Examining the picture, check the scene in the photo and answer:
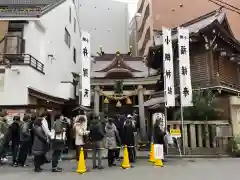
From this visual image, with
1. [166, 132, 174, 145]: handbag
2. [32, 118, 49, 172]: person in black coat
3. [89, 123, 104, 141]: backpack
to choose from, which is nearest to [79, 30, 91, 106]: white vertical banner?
[89, 123, 104, 141]: backpack

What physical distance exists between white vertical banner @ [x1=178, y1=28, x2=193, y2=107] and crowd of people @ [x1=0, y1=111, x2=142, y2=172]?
353 cm

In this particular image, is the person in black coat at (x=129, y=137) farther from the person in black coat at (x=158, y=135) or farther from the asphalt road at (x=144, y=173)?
the person in black coat at (x=158, y=135)

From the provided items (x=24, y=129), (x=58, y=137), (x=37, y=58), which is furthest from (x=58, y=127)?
(x=37, y=58)

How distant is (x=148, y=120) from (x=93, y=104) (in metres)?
4.56

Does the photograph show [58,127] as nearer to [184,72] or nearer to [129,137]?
[129,137]

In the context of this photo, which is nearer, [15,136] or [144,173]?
[144,173]

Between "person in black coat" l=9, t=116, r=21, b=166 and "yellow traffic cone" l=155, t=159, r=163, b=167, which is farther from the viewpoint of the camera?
"person in black coat" l=9, t=116, r=21, b=166

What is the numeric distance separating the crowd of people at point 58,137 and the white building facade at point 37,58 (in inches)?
172

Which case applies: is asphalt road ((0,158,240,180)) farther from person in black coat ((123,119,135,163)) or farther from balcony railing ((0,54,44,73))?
A: balcony railing ((0,54,44,73))

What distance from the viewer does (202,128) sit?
45.5ft

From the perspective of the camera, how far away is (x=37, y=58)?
59.8ft

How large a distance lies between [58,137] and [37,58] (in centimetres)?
1003

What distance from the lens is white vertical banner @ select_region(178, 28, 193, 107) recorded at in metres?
13.6

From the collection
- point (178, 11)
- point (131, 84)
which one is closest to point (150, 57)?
point (131, 84)
